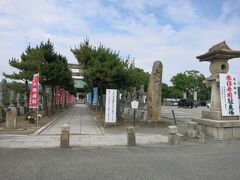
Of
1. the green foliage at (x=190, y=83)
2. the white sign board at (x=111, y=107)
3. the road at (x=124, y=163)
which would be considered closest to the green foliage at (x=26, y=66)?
the white sign board at (x=111, y=107)

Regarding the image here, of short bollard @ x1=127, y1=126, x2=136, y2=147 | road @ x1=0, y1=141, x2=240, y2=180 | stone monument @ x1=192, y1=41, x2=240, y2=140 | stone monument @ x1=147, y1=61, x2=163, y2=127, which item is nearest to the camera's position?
road @ x1=0, y1=141, x2=240, y2=180

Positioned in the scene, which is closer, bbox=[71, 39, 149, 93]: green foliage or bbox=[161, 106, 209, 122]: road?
bbox=[71, 39, 149, 93]: green foliage

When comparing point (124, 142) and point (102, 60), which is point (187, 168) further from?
point (102, 60)

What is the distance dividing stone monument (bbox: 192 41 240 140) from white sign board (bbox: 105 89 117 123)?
5335 mm

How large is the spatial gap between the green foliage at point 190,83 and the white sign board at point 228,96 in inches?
2497

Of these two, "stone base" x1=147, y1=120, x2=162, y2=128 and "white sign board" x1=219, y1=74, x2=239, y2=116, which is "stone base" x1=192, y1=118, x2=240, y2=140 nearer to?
"white sign board" x1=219, y1=74, x2=239, y2=116

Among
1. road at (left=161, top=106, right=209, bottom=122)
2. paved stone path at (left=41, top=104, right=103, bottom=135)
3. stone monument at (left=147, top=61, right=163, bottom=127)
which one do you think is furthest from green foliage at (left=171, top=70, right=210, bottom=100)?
stone monument at (left=147, top=61, right=163, bottom=127)

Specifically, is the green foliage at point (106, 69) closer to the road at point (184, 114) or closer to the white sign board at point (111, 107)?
the white sign board at point (111, 107)

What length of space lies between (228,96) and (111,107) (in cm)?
704

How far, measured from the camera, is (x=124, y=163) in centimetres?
806

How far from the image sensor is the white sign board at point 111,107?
58.5ft

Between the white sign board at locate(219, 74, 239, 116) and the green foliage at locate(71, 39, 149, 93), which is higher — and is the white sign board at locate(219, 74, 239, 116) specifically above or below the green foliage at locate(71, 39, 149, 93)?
below

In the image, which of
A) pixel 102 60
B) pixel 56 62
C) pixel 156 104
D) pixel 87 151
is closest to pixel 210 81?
pixel 156 104

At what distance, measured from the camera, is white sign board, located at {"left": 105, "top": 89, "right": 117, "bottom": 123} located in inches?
703
